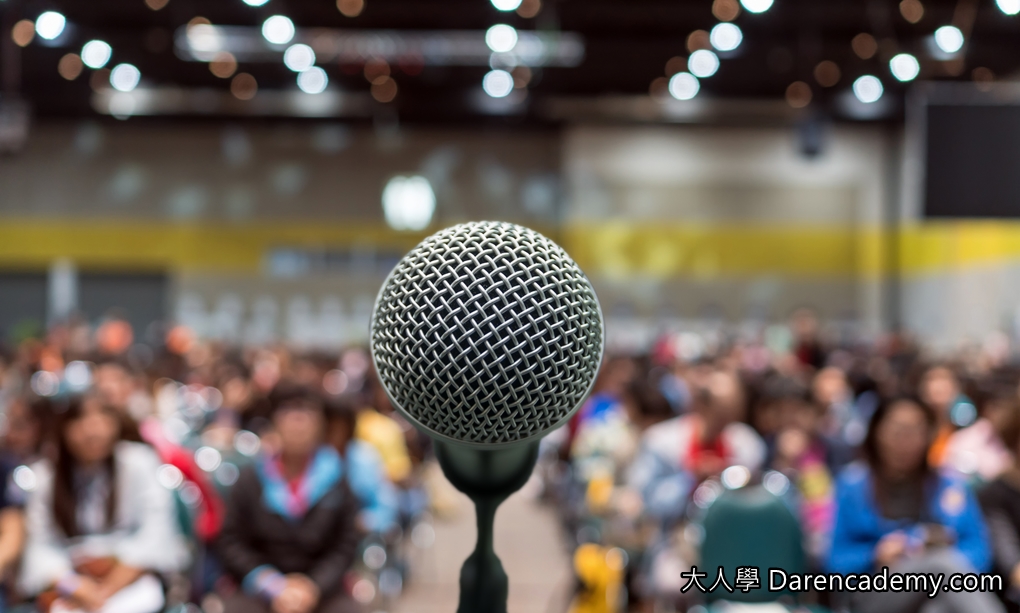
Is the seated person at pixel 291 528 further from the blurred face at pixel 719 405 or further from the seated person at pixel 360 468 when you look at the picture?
the blurred face at pixel 719 405

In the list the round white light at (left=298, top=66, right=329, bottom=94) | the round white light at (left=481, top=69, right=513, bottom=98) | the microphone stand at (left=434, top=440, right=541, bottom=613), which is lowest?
the microphone stand at (left=434, top=440, right=541, bottom=613)

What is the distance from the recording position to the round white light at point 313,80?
1591 centimetres

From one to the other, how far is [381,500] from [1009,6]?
10.2 metres

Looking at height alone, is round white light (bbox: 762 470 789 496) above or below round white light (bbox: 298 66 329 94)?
below

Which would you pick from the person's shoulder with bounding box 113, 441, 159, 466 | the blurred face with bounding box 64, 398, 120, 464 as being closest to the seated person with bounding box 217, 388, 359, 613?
the person's shoulder with bounding box 113, 441, 159, 466

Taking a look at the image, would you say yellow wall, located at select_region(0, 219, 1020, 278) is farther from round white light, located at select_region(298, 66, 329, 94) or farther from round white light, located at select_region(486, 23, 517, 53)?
round white light, located at select_region(486, 23, 517, 53)

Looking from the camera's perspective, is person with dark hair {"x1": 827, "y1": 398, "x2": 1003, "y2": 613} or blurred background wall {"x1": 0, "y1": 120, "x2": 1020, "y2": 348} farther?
blurred background wall {"x1": 0, "y1": 120, "x2": 1020, "y2": 348}

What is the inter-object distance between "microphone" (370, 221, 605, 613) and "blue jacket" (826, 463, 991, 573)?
298cm

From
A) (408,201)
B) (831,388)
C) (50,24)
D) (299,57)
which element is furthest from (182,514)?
(408,201)

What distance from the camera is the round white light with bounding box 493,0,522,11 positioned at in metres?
11.2

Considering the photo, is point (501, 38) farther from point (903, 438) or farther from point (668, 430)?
point (903, 438)

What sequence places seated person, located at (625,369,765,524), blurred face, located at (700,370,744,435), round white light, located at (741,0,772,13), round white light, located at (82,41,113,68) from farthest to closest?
round white light, located at (82,41,113,68) < round white light, located at (741,0,772,13) < blurred face, located at (700,370,744,435) < seated person, located at (625,369,765,524)

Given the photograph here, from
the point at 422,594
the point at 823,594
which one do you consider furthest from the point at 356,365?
the point at 823,594

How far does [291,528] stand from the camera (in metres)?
3.94
